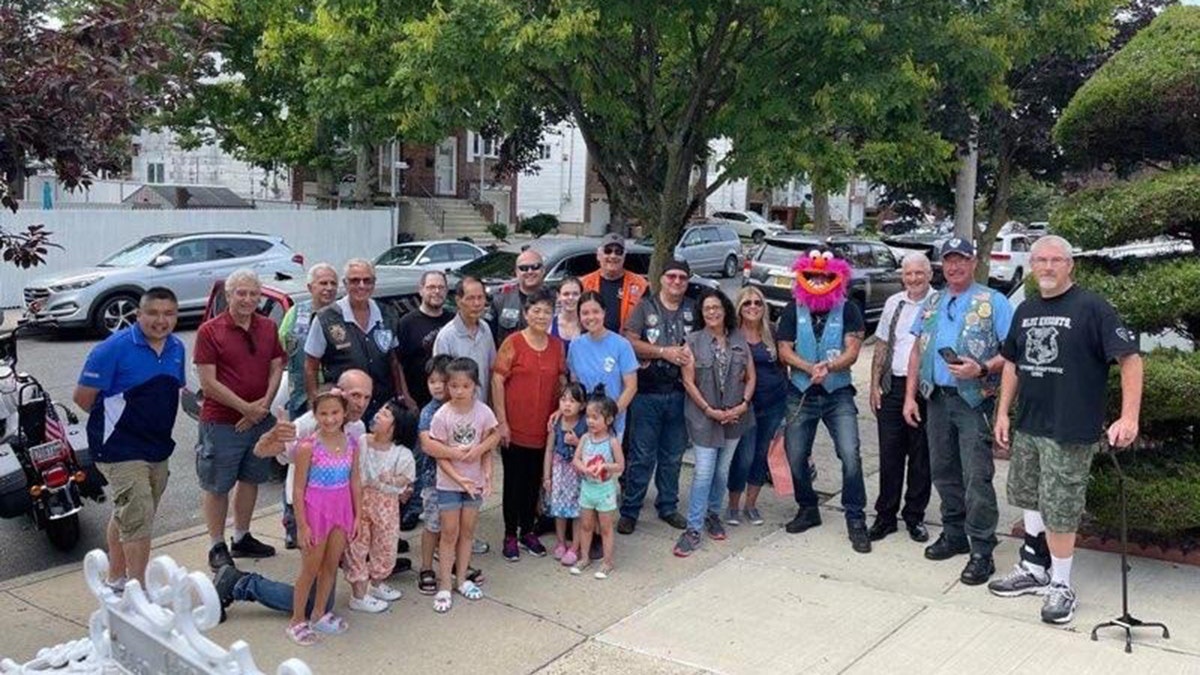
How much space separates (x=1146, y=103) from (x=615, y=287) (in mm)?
3251

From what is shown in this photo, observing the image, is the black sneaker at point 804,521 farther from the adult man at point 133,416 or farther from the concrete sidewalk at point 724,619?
the adult man at point 133,416

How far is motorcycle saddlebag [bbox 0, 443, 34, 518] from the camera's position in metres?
5.83

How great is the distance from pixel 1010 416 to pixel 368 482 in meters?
3.37

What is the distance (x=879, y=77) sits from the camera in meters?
8.34

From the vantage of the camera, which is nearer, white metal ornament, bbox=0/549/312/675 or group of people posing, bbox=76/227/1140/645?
white metal ornament, bbox=0/549/312/675

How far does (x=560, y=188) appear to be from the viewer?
45.5 metres

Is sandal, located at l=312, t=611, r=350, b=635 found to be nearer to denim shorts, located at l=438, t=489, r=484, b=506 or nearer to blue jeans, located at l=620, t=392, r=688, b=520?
denim shorts, located at l=438, t=489, r=484, b=506

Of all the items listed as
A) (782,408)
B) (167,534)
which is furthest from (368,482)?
(782,408)

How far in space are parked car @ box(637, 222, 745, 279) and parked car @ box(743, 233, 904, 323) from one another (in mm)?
7840

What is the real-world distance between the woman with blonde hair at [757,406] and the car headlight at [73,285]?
37.4 feet

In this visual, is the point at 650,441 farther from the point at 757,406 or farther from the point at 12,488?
the point at 12,488

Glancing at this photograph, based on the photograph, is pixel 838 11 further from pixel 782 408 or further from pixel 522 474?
pixel 522 474

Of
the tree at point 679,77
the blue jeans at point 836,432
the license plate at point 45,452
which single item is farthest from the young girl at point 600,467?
the tree at point 679,77

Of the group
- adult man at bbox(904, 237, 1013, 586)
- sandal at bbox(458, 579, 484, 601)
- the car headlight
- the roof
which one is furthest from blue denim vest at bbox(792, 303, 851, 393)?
the roof
